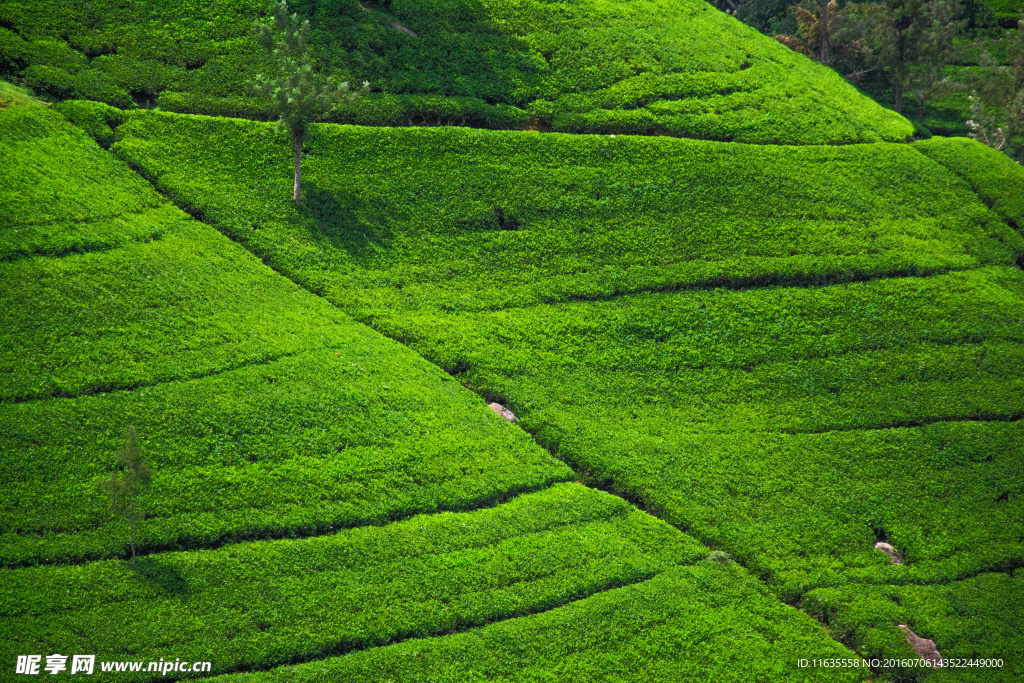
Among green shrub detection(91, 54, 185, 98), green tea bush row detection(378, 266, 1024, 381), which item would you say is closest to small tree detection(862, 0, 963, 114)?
green tea bush row detection(378, 266, 1024, 381)

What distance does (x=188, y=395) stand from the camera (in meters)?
34.1

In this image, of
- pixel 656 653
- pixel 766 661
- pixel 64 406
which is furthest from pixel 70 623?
pixel 766 661

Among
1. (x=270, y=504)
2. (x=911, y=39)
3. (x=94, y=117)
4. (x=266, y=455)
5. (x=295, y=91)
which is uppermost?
(x=911, y=39)

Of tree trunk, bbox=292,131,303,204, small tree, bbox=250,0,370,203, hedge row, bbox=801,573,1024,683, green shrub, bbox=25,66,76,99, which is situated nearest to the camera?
hedge row, bbox=801,573,1024,683

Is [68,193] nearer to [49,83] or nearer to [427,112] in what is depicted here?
[49,83]

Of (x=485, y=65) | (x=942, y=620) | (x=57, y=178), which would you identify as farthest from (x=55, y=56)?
(x=942, y=620)

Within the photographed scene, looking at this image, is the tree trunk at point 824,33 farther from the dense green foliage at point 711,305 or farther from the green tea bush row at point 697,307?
the green tea bush row at point 697,307

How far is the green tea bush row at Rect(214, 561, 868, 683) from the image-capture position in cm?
2706

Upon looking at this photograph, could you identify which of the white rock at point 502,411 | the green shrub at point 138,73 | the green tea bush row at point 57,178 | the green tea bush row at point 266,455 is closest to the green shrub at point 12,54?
the green shrub at point 138,73

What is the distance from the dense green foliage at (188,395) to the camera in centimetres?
3005

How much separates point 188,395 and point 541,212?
25864 mm

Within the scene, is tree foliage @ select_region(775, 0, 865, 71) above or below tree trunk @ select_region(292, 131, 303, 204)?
above

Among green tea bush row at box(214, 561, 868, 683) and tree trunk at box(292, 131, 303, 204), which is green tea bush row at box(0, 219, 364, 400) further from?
green tea bush row at box(214, 561, 868, 683)

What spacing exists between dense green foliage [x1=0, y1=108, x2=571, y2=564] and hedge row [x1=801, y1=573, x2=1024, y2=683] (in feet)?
44.7
